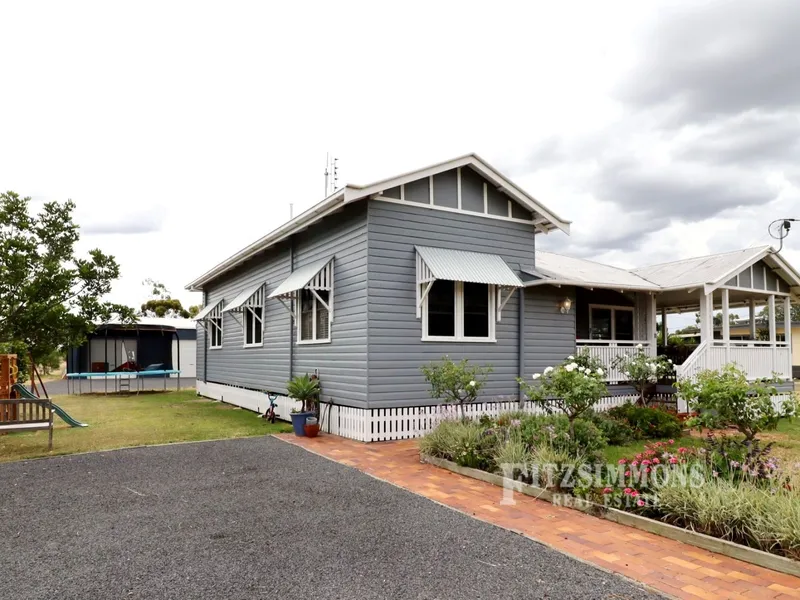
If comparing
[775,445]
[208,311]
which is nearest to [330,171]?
[208,311]

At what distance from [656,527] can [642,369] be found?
8.47m

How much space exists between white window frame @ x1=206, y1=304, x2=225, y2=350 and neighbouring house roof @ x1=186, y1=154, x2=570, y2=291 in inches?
228

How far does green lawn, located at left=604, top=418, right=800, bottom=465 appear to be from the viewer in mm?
8273

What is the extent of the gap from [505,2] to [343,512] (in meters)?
8.75

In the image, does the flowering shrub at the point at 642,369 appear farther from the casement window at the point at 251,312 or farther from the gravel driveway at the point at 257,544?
the casement window at the point at 251,312

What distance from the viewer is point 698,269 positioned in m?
15.1

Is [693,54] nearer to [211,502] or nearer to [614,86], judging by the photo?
[614,86]

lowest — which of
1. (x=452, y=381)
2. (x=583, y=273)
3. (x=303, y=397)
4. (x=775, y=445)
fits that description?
(x=775, y=445)

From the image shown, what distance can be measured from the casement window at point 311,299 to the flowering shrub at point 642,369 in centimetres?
722

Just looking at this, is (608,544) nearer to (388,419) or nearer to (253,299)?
(388,419)

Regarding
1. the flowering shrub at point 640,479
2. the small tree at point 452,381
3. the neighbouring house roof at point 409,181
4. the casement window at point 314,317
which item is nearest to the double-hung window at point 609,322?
the neighbouring house roof at point 409,181

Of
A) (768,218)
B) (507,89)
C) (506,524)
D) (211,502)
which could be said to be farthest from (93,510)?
(768,218)

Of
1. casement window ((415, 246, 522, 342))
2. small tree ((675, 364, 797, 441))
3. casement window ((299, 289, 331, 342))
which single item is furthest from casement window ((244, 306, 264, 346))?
small tree ((675, 364, 797, 441))

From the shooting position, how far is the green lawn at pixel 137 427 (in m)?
9.97
